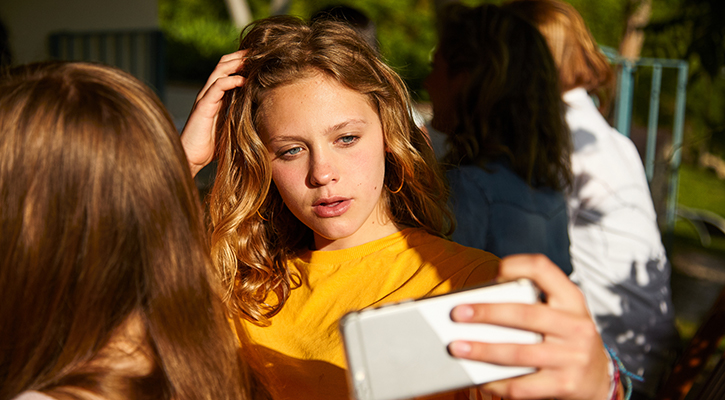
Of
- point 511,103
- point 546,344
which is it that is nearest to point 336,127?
point 546,344

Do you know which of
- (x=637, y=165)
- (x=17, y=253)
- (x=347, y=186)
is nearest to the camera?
(x=17, y=253)

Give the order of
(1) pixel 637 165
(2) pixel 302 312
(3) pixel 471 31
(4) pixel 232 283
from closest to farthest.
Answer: (2) pixel 302 312, (4) pixel 232 283, (3) pixel 471 31, (1) pixel 637 165

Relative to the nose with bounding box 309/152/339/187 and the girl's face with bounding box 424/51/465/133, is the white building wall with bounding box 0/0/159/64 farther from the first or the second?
the nose with bounding box 309/152/339/187

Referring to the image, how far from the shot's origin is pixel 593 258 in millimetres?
2707

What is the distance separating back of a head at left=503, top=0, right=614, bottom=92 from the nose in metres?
1.77

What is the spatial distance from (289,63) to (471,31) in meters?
1.16

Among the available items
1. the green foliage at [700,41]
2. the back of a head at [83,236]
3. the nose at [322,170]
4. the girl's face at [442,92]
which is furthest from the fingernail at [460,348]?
the green foliage at [700,41]

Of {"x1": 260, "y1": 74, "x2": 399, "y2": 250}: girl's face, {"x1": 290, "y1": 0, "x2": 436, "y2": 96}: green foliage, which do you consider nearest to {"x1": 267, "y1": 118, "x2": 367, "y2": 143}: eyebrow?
{"x1": 260, "y1": 74, "x2": 399, "y2": 250}: girl's face

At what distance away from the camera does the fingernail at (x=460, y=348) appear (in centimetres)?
92

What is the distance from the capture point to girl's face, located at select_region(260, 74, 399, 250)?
1.58 metres

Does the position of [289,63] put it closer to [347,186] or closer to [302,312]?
[347,186]

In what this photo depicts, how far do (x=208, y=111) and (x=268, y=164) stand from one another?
30 cm

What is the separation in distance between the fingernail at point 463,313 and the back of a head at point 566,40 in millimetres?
2316

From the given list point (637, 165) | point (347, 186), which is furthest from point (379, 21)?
point (347, 186)
